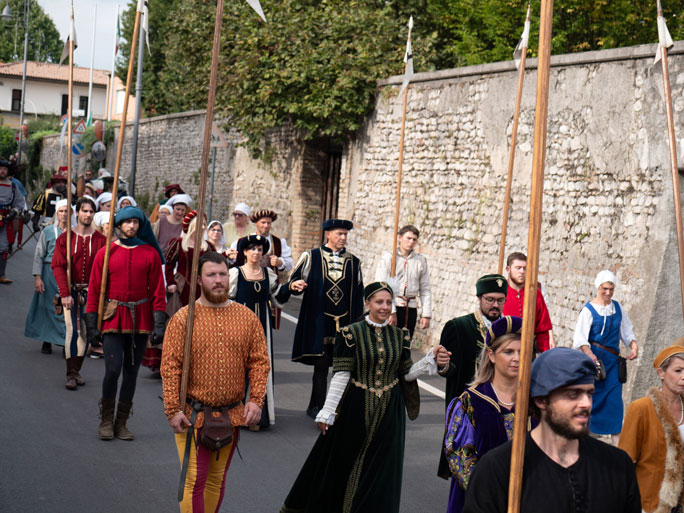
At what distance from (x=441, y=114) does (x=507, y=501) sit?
1186 centimetres

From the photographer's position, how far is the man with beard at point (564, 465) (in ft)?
10.1

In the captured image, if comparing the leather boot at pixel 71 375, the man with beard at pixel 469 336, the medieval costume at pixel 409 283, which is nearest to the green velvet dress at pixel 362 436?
the man with beard at pixel 469 336

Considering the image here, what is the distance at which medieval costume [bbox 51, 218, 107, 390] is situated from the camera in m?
9.18

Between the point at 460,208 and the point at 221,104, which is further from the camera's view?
the point at 221,104

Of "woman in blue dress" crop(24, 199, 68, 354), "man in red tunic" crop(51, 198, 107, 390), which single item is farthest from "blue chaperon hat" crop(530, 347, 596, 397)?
"woman in blue dress" crop(24, 199, 68, 354)

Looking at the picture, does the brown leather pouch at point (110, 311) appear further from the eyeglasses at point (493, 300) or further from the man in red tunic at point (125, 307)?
the eyeglasses at point (493, 300)

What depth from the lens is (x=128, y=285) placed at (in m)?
7.68

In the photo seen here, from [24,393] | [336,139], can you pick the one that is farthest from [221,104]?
[24,393]

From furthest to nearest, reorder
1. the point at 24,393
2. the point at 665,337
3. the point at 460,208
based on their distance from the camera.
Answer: the point at 460,208 < the point at 665,337 < the point at 24,393

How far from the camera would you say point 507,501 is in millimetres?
3094

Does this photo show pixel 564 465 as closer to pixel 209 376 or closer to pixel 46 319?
pixel 209 376

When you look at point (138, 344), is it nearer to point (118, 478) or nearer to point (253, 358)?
point (118, 478)

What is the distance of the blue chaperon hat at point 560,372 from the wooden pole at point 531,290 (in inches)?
1.5

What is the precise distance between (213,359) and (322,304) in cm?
388
